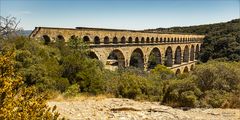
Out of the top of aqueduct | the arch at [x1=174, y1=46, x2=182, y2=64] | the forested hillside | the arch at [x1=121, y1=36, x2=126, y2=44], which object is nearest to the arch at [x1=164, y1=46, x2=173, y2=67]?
the top of aqueduct

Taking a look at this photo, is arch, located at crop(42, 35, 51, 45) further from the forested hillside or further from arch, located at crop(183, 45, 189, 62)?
arch, located at crop(183, 45, 189, 62)

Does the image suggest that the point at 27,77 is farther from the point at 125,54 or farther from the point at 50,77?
the point at 125,54

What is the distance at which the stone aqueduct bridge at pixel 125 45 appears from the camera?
24.0 metres

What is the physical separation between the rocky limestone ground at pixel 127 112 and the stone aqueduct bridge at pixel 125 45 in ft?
43.3

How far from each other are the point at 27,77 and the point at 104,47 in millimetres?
14501

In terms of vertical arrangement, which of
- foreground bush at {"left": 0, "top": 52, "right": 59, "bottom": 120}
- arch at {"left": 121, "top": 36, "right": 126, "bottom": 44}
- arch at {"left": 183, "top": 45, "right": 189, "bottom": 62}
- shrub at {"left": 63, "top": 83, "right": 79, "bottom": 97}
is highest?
foreground bush at {"left": 0, "top": 52, "right": 59, "bottom": 120}

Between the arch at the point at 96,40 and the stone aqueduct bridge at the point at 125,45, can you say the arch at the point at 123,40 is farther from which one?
the arch at the point at 96,40

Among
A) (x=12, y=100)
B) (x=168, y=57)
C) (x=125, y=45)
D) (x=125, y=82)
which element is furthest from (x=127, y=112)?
(x=168, y=57)

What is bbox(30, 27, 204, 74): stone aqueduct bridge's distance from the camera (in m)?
24.0

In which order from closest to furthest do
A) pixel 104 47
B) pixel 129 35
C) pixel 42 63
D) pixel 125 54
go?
pixel 42 63
pixel 104 47
pixel 125 54
pixel 129 35

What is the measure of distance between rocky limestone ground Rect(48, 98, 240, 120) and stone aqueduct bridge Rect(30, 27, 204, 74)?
13.2 metres

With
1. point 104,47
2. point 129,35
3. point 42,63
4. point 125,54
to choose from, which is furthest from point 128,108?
point 129,35

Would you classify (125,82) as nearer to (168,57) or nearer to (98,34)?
(98,34)

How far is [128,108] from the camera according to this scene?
9086 mm
